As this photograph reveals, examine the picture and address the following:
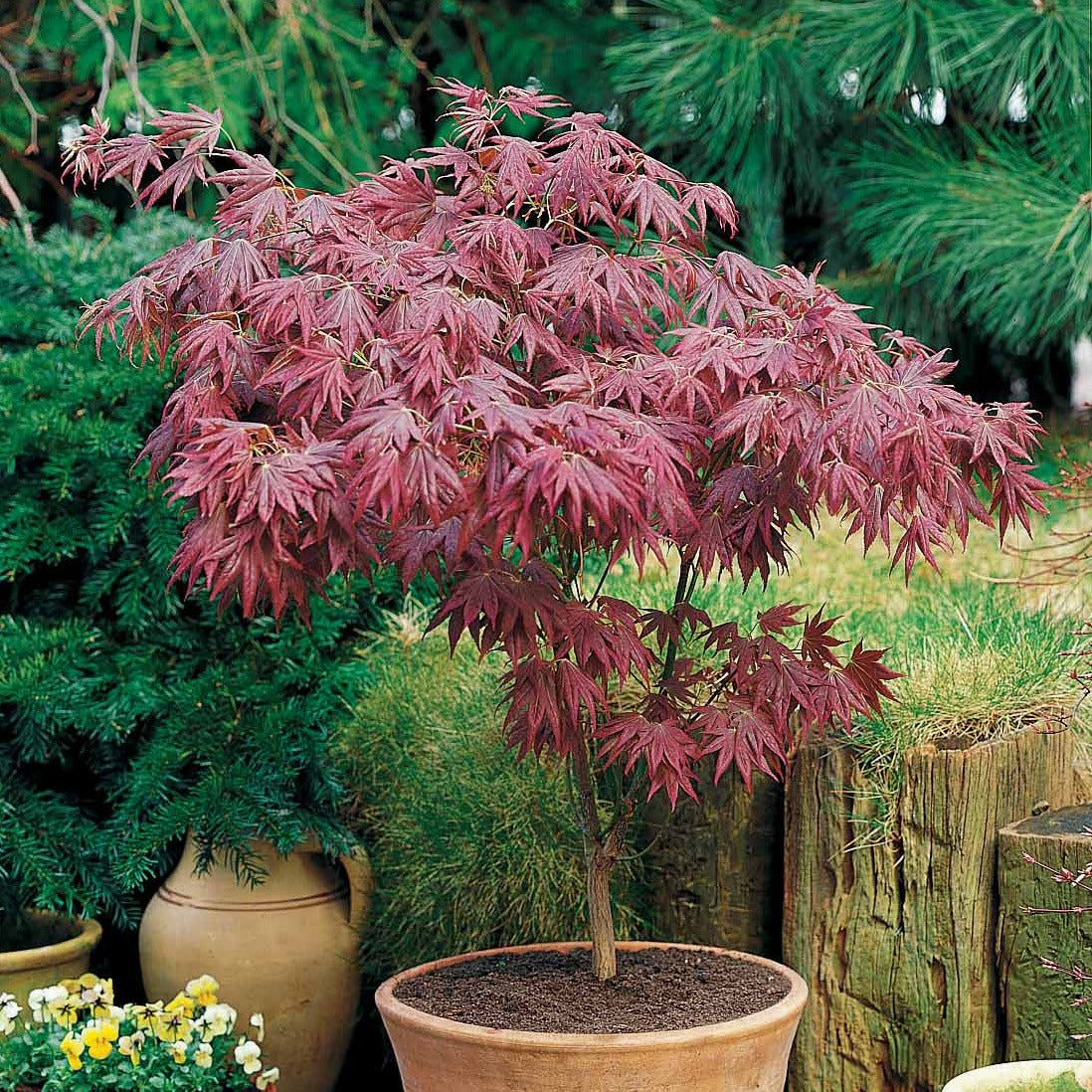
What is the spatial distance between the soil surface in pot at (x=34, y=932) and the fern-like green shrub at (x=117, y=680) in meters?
0.10

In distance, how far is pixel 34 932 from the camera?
2727 millimetres

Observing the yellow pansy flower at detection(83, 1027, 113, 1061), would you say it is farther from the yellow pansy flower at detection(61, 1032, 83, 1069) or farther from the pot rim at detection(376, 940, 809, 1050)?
the pot rim at detection(376, 940, 809, 1050)

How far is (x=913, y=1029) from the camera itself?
209 centimetres

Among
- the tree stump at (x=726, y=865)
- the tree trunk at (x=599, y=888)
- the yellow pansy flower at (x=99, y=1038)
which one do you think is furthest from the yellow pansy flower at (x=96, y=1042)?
the tree stump at (x=726, y=865)

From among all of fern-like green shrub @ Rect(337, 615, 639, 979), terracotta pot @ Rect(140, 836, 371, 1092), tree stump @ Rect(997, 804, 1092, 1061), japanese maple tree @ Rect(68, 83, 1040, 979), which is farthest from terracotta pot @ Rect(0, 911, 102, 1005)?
tree stump @ Rect(997, 804, 1092, 1061)

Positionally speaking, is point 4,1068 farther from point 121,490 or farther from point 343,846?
point 121,490

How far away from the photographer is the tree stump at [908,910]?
2.06 metres

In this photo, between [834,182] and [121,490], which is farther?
[834,182]

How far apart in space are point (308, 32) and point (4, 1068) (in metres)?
3.10

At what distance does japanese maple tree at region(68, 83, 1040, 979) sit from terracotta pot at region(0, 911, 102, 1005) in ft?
4.05

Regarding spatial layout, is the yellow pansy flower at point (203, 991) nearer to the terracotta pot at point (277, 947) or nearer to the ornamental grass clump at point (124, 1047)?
the ornamental grass clump at point (124, 1047)

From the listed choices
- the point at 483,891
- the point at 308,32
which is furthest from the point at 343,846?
the point at 308,32

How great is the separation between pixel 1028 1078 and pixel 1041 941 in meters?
0.41

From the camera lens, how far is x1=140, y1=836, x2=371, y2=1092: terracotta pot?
254cm
